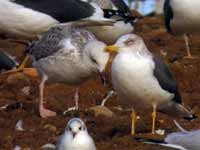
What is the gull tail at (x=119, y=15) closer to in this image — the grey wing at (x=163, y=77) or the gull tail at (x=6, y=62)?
the gull tail at (x=6, y=62)

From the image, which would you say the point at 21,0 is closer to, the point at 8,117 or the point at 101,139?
the point at 8,117

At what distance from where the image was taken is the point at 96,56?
1015cm

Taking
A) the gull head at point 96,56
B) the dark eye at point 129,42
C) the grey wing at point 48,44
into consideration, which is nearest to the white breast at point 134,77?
the dark eye at point 129,42

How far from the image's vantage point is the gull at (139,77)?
9141mm

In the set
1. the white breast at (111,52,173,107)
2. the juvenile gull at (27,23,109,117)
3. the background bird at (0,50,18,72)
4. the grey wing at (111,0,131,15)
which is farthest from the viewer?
the grey wing at (111,0,131,15)

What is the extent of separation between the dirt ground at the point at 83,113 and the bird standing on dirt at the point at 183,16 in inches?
15.8

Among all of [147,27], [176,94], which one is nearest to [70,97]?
[176,94]

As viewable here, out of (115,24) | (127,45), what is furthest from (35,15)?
(127,45)

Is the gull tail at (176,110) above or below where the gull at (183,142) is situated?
below

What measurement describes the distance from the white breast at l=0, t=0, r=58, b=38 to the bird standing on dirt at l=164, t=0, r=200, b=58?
1984 mm

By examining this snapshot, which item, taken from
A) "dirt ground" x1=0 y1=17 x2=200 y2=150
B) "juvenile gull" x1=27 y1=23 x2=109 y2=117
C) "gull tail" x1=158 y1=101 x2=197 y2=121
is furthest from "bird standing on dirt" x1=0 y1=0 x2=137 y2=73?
"gull tail" x1=158 y1=101 x2=197 y2=121

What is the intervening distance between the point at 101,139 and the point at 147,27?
810cm

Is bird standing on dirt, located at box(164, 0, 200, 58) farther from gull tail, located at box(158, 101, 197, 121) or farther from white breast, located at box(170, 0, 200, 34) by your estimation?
gull tail, located at box(158, 101, 197, 121)

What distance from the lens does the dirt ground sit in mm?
9414
